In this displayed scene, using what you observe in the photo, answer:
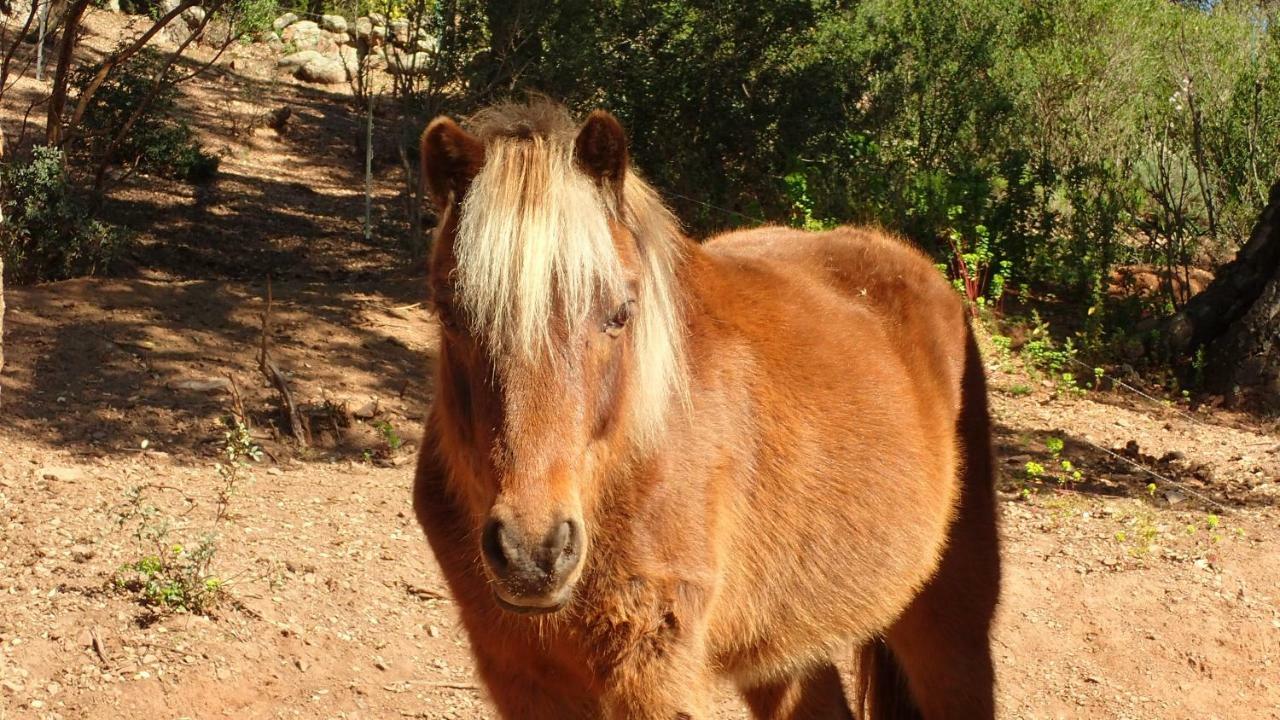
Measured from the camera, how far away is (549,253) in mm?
2605

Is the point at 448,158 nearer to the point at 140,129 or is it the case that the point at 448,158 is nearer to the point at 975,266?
the point at 975,266

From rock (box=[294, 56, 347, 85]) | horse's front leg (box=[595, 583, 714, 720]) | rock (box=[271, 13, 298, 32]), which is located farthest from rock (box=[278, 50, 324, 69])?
horse's front leg (box=[595, 583, 714, 720])

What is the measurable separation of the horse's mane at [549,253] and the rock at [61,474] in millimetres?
3685

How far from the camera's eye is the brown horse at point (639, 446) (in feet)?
8.34

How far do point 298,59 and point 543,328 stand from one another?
71.3 feet

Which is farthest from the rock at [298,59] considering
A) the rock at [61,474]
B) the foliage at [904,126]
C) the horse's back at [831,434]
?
the horse's back at [831,434]

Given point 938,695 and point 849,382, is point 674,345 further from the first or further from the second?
point 938,695

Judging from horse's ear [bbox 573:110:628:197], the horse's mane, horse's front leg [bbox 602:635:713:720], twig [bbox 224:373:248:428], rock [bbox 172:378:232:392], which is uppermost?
horse's ear [bbox 573:110:628:197]

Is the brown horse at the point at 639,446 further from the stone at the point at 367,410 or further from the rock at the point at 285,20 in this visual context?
the rock at the point at 285,20

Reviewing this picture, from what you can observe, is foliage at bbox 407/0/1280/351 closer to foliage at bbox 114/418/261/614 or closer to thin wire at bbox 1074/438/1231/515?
thin wire at bbox 1074/438/1231/515

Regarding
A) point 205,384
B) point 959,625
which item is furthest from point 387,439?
point 959,625

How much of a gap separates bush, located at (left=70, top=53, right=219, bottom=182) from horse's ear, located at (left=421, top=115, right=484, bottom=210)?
9739 millimetres

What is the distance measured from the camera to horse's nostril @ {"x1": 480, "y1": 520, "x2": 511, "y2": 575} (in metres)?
2.34

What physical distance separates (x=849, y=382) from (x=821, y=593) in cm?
69
